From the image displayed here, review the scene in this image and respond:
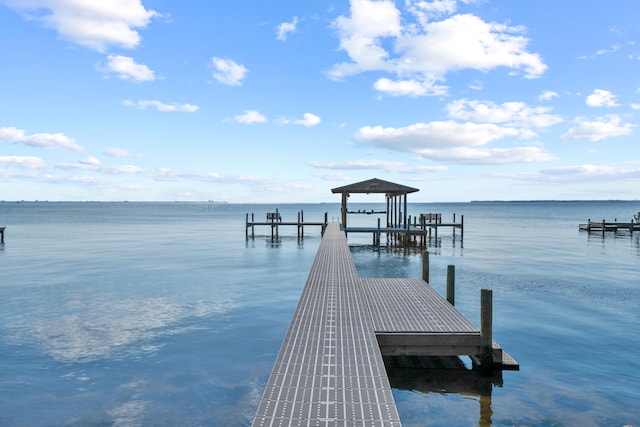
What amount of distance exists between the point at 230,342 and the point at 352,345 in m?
5.45

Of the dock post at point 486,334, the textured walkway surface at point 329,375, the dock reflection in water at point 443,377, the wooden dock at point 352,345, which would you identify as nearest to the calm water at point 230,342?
the dock reflection in water at point 443,377

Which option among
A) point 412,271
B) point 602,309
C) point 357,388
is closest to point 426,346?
point 357,388

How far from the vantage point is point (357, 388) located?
5.96 metres

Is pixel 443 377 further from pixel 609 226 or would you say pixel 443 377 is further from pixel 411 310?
pixel 609 226

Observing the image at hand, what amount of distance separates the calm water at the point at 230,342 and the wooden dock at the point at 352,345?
94 centimetres

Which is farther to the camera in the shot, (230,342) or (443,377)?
(230,342)

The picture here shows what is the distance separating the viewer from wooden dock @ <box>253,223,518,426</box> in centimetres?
537

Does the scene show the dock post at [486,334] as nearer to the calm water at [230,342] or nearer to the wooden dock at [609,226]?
the calm water at [230,342]

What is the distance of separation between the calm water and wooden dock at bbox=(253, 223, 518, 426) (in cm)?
94

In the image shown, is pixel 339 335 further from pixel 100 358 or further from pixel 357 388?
pixel 100 358

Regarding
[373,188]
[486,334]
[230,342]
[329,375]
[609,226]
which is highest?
[373,188]

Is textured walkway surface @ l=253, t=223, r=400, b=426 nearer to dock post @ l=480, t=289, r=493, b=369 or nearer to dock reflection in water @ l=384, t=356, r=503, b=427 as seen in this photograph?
dock reflection in water @ l=384, t=356, r=503, b=427

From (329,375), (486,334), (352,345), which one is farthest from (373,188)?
(329,375)

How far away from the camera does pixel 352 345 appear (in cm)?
769
